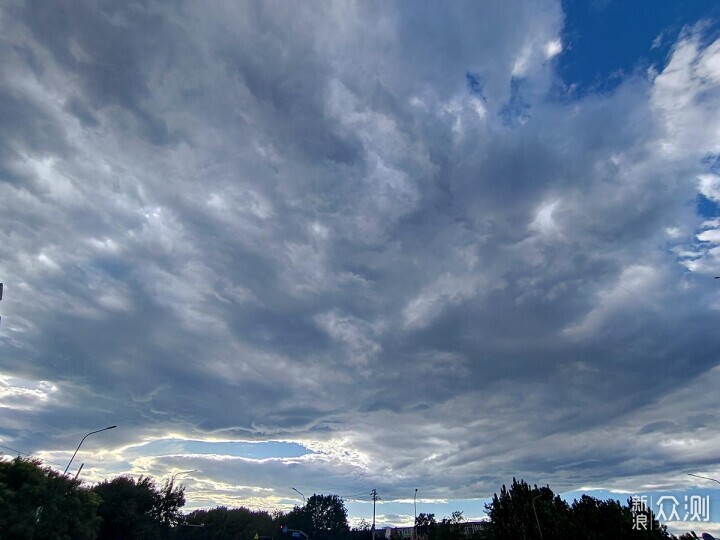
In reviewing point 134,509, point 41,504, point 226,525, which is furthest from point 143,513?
point 226,525

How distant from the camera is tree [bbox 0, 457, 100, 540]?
→ 5322 cm

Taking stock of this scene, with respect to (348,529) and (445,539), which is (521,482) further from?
(348,529)

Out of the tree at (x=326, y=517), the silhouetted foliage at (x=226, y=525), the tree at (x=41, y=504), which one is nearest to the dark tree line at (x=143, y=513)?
the tree at (x=41, y=504)

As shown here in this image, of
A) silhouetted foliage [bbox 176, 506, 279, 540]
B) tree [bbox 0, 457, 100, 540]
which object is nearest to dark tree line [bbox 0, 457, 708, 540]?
tree [bbox 0, 457, 100, 540]

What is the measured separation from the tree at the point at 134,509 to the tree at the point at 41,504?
60.2ft

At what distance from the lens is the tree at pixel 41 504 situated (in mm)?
53219

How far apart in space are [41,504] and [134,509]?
34091 millimetres

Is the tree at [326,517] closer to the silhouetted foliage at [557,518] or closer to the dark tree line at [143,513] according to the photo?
the dark tree line at [143,513]

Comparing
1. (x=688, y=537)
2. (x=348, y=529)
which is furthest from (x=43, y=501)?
(x=348, y=529)

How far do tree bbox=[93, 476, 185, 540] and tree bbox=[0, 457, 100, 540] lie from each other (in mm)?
18344

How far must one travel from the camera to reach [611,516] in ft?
161

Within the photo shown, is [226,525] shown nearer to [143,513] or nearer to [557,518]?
[143,513]

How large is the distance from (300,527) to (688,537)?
15253 centimetres

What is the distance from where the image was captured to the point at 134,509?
291 ft
